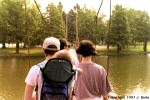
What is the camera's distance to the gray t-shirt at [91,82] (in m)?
2.91

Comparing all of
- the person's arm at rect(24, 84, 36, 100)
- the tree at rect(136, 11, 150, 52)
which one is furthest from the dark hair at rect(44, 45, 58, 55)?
the tree at rect(136, 11, 150, 52)

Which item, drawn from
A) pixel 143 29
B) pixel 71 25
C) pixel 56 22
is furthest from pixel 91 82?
pixel 143 29

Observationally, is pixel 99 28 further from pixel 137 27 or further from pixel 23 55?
pixel 23 55

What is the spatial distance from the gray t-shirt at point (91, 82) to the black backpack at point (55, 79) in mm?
360

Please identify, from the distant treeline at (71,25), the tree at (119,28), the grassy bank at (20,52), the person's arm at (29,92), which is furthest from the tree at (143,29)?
the person's arm at (29,92)

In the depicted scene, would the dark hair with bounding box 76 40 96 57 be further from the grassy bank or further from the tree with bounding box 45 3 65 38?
the grassy bank

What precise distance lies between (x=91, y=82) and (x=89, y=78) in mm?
35

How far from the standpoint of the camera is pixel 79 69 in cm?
285

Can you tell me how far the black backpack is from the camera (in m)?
2.53

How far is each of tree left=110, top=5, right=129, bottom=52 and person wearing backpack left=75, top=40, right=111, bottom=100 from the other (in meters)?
40.7

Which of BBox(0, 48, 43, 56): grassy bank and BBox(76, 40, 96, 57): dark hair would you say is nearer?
BBox(76, 40, 96, 57): dark hair

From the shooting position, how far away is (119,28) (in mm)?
43750

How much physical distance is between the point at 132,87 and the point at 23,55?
19.9 m

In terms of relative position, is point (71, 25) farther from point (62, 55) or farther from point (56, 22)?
point (62, 55)
